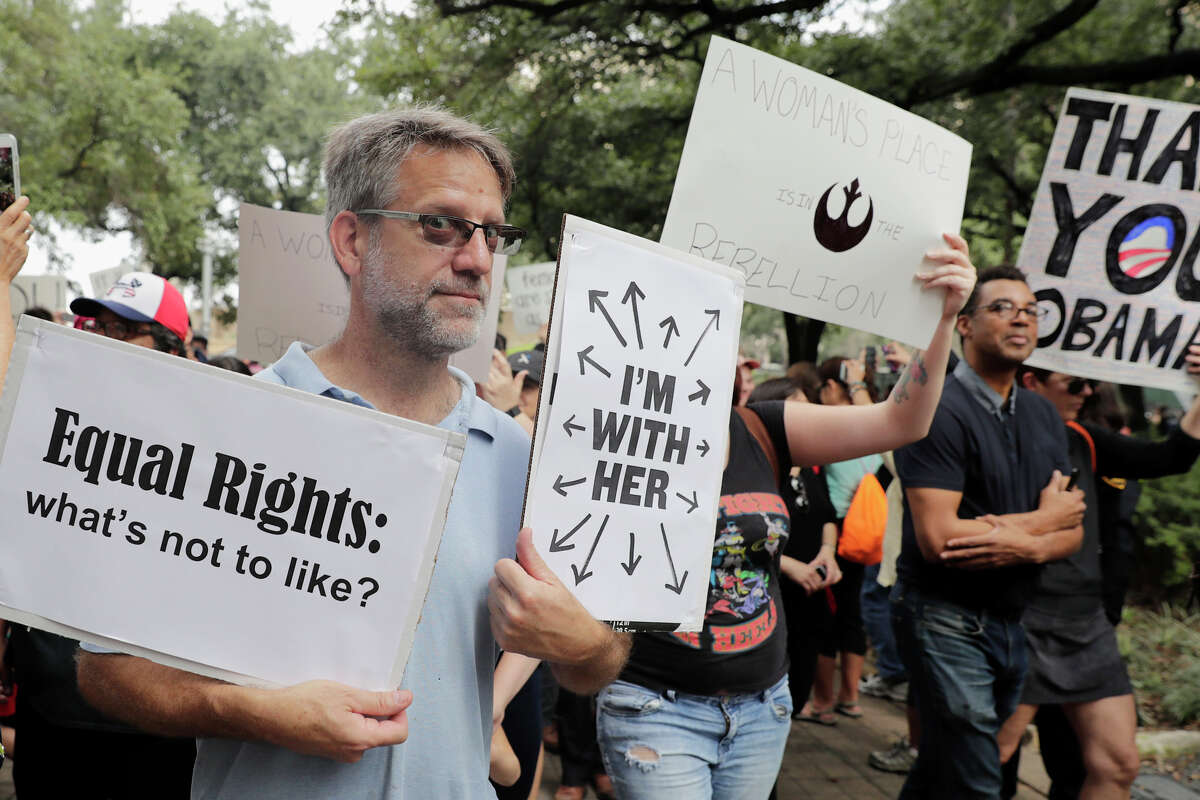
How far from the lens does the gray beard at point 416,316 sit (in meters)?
1.71

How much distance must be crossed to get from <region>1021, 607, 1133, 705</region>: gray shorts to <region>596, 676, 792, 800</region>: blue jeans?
148 centimetres

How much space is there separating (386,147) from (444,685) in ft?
3.14

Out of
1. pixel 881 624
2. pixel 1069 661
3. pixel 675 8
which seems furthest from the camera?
pixel 675 8

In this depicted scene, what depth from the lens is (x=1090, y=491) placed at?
387 cm

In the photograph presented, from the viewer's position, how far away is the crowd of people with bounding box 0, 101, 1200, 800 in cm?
158

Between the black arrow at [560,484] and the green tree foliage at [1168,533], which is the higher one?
the green tree foliage at [1168,533]

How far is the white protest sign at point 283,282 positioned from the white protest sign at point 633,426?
2.41 meters

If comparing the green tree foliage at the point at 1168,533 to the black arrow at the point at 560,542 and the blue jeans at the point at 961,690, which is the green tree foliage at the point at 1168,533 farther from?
the black arrow at the point at 560,542

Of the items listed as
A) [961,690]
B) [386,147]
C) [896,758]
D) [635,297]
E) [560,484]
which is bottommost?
[896,758]

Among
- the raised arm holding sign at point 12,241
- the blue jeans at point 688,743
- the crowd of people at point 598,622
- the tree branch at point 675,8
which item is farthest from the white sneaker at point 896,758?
the tree branch at point 675,8

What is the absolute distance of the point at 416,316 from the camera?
1.71 meters

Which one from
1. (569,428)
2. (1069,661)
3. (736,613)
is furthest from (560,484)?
(1069,661)

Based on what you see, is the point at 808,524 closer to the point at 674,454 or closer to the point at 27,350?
the point at 674,454

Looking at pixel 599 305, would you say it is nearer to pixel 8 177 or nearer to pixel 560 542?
pixel 560 542
